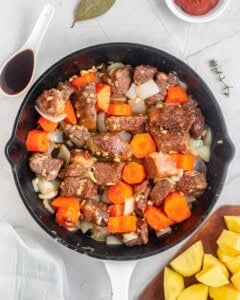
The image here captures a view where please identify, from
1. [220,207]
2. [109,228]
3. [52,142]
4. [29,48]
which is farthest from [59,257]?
[29,48]

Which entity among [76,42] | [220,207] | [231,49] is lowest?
[220,207]

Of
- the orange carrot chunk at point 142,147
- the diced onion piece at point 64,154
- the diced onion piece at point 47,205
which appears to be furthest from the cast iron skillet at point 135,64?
the orange carrot chunk at point 142,147

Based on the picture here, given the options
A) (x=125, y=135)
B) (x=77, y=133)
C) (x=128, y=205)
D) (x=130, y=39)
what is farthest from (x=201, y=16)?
(x=128, y=205)

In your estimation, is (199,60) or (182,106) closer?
(182,106)

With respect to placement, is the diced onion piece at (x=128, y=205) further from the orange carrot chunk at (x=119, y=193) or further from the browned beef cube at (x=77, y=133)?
the browned beef cube at (x=77, y=133)

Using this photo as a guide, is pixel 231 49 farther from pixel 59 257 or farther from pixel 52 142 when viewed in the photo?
pixel 59 257
